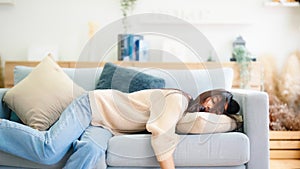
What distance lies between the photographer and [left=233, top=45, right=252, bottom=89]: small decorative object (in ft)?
11.3

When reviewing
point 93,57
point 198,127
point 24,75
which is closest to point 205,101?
point 198,127

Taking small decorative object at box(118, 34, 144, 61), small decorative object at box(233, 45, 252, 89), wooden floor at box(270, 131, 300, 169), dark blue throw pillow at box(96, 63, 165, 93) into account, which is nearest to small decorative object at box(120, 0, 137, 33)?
small decorative object at box(118, 34, 144, 61)

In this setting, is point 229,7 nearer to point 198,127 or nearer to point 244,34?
point 244,34

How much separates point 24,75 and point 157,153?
3.95ft

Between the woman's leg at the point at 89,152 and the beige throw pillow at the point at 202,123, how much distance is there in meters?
0.40

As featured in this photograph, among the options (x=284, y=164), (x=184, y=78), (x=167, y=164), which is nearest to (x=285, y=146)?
(x=284, y=164)

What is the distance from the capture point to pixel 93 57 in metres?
3.64

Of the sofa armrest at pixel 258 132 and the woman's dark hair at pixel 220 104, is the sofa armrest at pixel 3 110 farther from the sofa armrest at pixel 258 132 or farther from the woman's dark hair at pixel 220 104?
the sofa armrest at pixel 258 132

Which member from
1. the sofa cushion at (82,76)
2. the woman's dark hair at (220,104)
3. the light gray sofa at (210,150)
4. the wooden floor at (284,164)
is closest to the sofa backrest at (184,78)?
the sofa cushion at (82,76)

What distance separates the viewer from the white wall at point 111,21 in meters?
3.75

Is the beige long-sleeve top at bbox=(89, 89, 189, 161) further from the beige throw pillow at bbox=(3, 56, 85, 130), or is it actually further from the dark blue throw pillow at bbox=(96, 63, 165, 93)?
the beige throw pillow at bbox=(3, 56, 85, 130)

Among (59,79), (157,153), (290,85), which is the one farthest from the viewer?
(290,85)

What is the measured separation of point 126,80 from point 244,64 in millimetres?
1345

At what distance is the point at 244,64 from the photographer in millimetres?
3445
